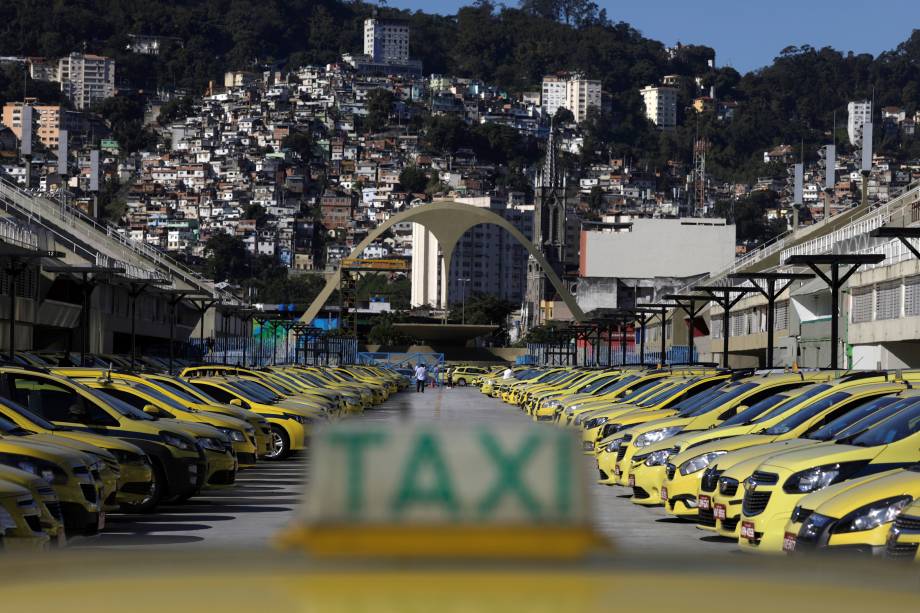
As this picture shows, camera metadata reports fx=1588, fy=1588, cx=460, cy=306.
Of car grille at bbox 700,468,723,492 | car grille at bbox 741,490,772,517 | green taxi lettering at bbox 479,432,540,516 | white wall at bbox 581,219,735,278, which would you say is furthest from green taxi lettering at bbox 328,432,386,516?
white wall at bbox 581,219,735,278

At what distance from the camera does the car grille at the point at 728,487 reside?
47.3 feet

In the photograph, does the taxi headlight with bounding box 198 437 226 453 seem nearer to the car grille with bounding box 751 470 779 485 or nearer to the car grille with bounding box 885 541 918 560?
the car grille with bounding box 751 470 779 485

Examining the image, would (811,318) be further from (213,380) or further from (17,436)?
(17,436)

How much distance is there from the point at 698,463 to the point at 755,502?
263 centimetres

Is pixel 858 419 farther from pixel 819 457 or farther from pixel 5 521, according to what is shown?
pixel 5 521

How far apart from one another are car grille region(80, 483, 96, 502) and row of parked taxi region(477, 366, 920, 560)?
425 centimetres

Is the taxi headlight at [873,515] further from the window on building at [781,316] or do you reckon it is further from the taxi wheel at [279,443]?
the window on building at [781,316]

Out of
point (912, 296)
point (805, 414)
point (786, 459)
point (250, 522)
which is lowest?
point (250, 522)

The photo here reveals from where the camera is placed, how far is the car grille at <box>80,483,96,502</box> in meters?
13.4

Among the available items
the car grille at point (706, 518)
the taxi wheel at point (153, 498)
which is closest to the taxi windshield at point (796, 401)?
the car grille at point (706, 518)

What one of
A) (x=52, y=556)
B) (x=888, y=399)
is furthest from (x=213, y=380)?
(x=52, y=556)


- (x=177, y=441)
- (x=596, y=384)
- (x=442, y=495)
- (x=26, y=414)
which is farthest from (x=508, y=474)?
(x=596, y=384)

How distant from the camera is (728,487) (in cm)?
1451

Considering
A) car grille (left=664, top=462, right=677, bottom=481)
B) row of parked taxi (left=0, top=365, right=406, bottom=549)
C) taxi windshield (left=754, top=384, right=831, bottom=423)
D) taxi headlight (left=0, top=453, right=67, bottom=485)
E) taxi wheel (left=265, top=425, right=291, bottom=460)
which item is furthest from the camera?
taxi wheel (left=265, top=425, right=291, bottom=460)
